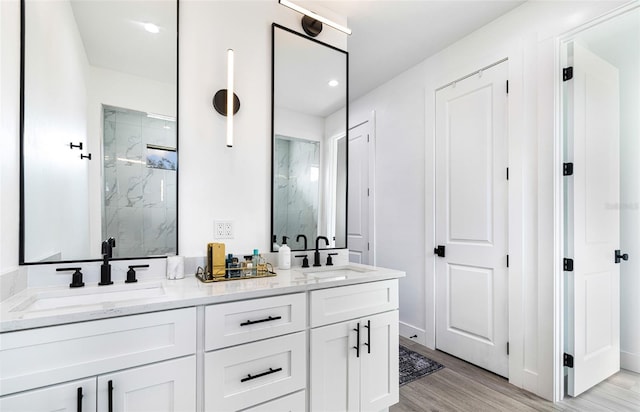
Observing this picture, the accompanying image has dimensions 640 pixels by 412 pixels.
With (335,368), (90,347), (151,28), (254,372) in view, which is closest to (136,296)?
(90,347)

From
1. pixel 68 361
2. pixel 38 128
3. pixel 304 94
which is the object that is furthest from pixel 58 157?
pixel 304 94

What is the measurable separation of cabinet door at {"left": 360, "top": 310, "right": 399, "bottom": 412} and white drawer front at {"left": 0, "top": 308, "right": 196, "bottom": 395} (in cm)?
93

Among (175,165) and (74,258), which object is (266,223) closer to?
(175,165)

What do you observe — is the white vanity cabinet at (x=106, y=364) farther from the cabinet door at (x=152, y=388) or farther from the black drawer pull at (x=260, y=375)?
the black drawer pull at (x=260, y=375)

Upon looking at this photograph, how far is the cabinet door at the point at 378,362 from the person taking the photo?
5.42 ft

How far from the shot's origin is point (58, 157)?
1417 millimetres

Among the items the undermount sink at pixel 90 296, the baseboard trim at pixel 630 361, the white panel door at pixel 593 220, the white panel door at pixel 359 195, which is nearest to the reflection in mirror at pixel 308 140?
the undermount sink at pixel 90 296

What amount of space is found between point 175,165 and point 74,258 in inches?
25.5

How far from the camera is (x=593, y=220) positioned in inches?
84.4

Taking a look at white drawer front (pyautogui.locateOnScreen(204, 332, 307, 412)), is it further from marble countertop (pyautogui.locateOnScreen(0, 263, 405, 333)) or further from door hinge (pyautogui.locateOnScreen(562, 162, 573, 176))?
door hinge (pyautogui.locateOnScreen(562, 162, 573, 176))

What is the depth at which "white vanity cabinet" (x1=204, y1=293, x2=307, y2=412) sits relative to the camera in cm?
122

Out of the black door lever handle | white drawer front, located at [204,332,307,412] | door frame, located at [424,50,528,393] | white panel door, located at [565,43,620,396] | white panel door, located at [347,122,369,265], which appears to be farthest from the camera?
white panel door, located at [347,122,369,265]

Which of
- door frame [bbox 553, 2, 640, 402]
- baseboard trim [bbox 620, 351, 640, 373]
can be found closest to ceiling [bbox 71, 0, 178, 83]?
door frame [bbox 553, 2, 640, 402]

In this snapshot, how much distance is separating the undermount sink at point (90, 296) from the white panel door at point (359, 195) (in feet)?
8.28
